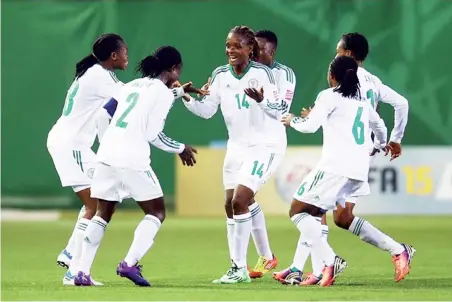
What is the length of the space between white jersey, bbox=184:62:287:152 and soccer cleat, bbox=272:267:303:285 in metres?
1.05

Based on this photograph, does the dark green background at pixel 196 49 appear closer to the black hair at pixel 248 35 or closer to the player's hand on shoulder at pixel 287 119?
the black hair at pixel 248 35

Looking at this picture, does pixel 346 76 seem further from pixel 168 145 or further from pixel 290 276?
pixel 290 276

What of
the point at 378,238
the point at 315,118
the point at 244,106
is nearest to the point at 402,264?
the point at 378,238

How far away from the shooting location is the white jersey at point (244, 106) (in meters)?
9.81

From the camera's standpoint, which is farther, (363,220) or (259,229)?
(259,229)

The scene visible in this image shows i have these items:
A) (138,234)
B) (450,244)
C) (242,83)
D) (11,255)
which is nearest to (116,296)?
(138,234)

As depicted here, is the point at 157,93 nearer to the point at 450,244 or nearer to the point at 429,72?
the point at 450,244

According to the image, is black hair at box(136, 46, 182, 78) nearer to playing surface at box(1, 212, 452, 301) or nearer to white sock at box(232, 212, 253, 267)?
white sock at box(232, 212, 253, 267)

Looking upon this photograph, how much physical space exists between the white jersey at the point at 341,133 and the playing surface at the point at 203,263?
91cm

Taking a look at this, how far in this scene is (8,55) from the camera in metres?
20.1

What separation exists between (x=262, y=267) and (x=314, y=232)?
1.16 meters

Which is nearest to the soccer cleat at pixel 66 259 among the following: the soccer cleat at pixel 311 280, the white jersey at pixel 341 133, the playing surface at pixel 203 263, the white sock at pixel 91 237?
the playing surface at pixel 203 263

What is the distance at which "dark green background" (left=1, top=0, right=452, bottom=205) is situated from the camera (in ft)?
64.0

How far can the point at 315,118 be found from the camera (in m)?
9.03
